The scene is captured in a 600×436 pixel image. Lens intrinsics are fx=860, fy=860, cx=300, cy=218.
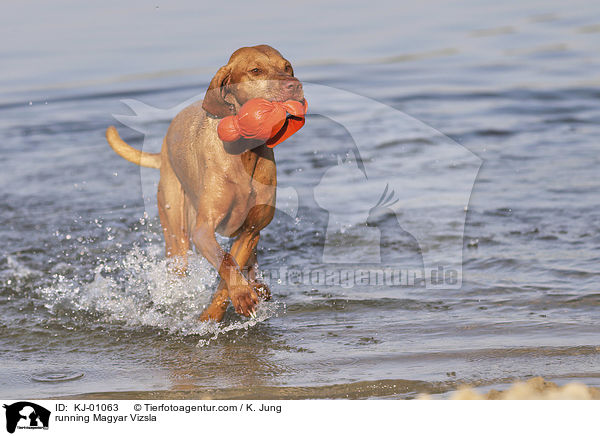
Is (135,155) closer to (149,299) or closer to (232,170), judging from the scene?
(149,299)

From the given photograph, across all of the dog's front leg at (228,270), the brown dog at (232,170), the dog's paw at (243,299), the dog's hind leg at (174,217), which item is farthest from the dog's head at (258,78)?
the dog's hind leg at (174,217)

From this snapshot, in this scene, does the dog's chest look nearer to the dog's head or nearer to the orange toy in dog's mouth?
the orange toy in dog's mouth

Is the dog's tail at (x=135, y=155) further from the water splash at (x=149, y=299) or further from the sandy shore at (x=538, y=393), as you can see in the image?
the sandy shore at (x=538, y=393)

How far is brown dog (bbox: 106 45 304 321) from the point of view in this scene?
3883mm

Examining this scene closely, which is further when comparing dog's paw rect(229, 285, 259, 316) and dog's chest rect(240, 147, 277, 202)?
dog's chest rect(240, 147, 277, 202)

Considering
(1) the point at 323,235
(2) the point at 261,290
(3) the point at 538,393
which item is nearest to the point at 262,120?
(2) the point at 261,290

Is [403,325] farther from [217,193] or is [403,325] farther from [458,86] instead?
[458,86]

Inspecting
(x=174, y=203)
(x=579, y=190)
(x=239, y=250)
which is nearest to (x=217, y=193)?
(x=239, y=250)

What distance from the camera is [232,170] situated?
161 inches

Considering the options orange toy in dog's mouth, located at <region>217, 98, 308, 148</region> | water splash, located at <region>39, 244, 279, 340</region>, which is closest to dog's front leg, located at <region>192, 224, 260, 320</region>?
water splash, located at <region>39, 244, 279, 340</region>
